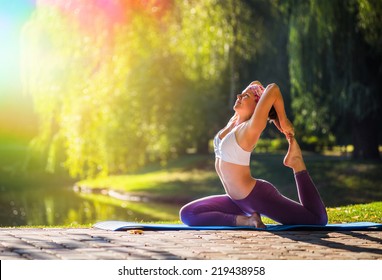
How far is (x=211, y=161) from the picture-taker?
24.5 m

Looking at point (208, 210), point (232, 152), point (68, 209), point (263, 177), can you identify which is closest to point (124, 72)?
point (68, 209)

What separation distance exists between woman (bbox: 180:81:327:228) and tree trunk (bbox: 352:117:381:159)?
1354cm

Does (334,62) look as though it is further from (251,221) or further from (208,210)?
(251,221)

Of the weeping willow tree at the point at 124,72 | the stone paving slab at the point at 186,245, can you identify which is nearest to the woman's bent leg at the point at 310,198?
the stone paving slab at the point at 186,245

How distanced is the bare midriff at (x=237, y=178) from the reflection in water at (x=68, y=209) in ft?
25.2

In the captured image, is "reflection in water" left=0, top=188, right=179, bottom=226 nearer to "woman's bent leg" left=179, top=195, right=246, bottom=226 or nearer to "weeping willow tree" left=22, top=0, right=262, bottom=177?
"weeping willow tree" left=22, top=0, right=262, bottom=177

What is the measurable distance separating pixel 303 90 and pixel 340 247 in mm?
13366

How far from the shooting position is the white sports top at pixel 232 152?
6.10m

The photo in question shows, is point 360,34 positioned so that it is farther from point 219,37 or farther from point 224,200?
point 224,200

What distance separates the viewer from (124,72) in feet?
67.6

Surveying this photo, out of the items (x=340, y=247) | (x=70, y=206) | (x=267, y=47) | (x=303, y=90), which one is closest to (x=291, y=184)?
(x=303, y=90)

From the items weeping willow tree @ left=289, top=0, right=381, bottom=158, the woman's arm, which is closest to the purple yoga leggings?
the woman's arm

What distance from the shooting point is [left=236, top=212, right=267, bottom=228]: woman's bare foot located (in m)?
6.17

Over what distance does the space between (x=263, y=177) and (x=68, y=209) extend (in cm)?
593
